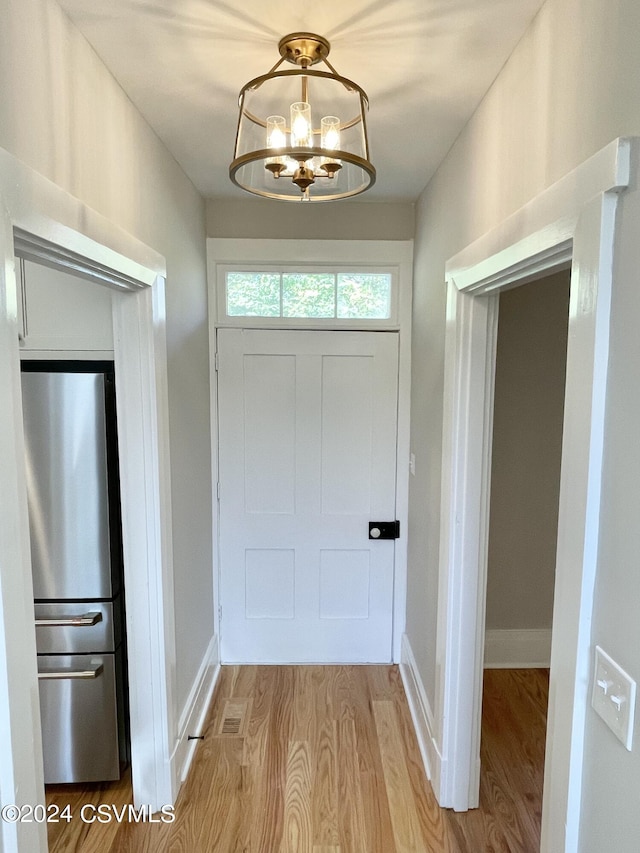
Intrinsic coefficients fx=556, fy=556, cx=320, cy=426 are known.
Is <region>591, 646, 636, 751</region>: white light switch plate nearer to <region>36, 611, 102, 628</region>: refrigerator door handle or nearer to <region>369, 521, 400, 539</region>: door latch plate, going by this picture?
<region>36, 611, 102, 628</region>: refrigerator door handle

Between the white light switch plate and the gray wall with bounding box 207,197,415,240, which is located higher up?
the gray wall with bounding box 207,197,415,240

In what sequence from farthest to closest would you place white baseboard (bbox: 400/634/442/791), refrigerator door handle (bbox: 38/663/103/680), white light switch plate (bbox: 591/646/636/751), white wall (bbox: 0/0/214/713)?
white baseboard (bbox: 400/634/442/791) → refrigerator door handle (bbox: 38/663/103/680) → white wall (bbox: 0/0/214/713) → white light switch plate (bbox: 591/646/636/751)

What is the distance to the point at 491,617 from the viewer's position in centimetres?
309

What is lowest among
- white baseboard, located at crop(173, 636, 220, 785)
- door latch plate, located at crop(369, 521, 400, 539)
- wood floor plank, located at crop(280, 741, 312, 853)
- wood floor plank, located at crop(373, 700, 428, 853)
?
wood floor plank, located at crop(280, 741, 312, 853)

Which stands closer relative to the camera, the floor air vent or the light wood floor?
the light wood floor

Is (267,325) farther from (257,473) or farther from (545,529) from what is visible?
(545,529)

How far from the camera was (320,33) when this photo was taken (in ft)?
4.38

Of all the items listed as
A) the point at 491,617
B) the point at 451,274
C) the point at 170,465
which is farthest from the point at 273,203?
the point at 491,617

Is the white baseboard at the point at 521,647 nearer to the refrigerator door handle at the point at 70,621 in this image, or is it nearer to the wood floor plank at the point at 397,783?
the wood floor plank at the point at 397,783

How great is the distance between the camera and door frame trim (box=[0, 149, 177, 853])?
3.39 feet

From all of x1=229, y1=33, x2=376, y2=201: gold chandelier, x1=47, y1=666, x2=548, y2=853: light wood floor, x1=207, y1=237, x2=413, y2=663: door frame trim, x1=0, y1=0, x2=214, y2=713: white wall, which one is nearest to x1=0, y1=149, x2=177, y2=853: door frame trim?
x1=0, y1=0, x2=214, y2=713: white wall

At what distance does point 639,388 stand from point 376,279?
2.12 m

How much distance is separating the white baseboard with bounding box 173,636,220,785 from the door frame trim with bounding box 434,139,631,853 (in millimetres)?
1208

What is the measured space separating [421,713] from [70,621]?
5.07 ft
